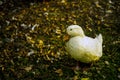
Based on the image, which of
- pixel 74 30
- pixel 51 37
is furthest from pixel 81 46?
pixel 51 37

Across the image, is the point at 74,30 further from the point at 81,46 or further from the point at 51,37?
the point at 51,37

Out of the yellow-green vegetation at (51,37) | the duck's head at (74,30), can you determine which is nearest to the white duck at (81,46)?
the duck's head at (74,30)

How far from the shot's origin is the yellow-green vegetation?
429cm

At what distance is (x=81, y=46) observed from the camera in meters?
3.95

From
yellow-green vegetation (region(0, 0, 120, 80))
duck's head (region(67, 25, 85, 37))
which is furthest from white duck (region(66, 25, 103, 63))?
yellow-green vegetation (region(0, 0, 120, 80))

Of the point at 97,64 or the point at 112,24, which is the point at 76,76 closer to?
the point at 97,64

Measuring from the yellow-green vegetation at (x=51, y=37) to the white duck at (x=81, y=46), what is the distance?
10.7 inches

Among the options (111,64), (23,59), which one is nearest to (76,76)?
(111,64)

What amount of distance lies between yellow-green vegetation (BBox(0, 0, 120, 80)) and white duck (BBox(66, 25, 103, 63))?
0.27 metres

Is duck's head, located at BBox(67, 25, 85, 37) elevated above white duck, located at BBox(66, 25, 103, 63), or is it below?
above

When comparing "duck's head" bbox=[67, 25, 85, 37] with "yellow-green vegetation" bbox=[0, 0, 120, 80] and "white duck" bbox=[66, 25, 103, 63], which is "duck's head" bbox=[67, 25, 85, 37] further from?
"yellow-green vegetation" bbox=[0, 0, 120, 80]

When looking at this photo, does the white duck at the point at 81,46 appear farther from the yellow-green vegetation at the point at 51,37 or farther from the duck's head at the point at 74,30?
the yellow-green vegetation at the point at 51,37

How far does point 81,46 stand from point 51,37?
1.13 m

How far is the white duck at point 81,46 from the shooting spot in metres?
3.96
